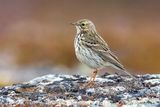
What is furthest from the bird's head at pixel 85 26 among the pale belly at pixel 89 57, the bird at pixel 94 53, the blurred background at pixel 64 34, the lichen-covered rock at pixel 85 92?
the blurred background at pixel 64 34

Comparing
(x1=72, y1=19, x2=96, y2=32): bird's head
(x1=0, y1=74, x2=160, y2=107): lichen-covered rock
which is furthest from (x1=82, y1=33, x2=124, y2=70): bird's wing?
(x1=0, y1=74, x2=160, y2=107): lichen-covered rock

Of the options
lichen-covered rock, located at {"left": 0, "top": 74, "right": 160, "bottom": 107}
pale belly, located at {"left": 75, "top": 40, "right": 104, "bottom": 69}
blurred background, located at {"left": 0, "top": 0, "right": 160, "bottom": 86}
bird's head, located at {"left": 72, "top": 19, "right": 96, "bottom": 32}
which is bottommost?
lichen-covered rock, located at {"left": 0, "top": 74, "right": 160, "bottom": 107}

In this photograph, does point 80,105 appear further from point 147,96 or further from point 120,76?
point 120,76

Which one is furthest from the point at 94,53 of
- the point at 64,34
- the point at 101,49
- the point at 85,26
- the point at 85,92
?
the point at 64,34

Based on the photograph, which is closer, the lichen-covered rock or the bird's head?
the lichen-covered rock

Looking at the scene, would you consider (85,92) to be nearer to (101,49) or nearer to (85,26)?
(101,49)

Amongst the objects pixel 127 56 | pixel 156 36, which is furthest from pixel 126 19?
pixel 127 56

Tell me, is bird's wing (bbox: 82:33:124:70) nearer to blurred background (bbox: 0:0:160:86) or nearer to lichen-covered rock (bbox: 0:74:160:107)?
lichen-covered rock (bbox: 0:74:160:107)

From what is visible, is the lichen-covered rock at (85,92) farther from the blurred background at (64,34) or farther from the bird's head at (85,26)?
the blurred background at (64,34)
